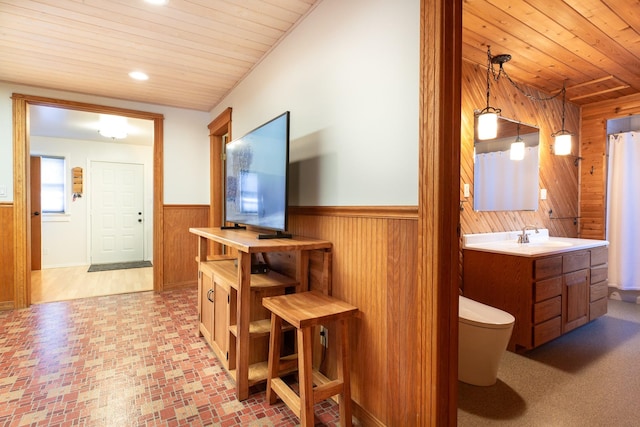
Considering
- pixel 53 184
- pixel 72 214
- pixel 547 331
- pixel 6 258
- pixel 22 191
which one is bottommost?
pixel 547 331

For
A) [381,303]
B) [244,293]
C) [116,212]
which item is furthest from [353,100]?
[116,212]

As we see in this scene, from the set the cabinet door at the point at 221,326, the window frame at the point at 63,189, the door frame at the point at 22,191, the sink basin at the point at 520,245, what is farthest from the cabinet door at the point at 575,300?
the window frame at the point at 63,189

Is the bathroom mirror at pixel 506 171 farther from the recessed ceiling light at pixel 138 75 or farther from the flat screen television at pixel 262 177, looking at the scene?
the recessed ceiling light at pixel 138 75

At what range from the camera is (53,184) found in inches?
226

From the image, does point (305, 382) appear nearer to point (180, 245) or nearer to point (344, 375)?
point (344, 375)

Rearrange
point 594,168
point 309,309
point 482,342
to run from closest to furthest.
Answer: point 309,309
point 482,342
point 594,168

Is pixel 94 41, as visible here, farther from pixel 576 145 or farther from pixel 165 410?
pixel 576 145

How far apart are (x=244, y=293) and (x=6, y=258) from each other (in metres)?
3.33

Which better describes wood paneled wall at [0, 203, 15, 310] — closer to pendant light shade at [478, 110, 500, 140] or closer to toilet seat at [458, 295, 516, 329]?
toilet seat at [458, 295, 516, 329]

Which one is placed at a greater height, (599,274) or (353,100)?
(353,100)

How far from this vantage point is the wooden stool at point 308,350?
145 cm

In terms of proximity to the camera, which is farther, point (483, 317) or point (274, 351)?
point (483, 317)

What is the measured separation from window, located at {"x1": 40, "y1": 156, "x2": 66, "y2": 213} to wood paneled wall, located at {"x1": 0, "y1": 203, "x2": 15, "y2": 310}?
8.97ft

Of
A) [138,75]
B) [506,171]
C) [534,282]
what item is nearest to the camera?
[534,282]
